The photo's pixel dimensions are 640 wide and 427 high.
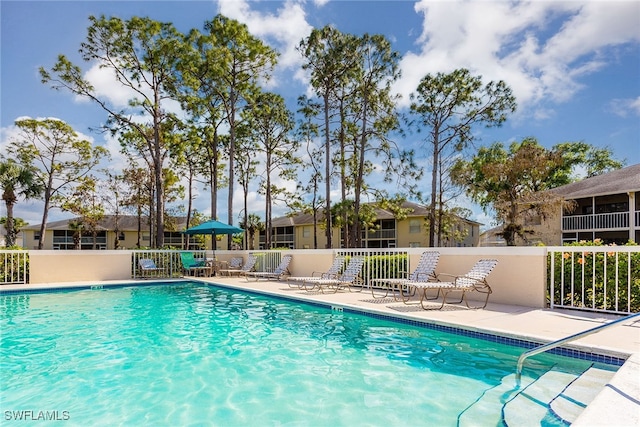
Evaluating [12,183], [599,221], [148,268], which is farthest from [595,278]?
[12,183]

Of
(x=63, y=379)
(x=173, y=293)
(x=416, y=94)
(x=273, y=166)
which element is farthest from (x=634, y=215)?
Answer: (x=63, y=379)

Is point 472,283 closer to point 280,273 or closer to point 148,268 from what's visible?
point 280,273

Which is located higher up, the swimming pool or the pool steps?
the pool steps

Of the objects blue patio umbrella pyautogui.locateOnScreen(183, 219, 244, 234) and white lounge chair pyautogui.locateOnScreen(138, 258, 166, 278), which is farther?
blue patio umbrella pyautogui.locateOnScreen(183, 219, 244, 234)

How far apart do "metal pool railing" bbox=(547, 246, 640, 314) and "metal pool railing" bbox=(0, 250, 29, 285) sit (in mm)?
14048

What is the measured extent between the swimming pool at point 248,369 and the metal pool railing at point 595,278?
8.01ft

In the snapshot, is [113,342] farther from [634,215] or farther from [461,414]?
[634,215]

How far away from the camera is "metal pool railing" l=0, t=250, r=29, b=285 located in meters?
11.9

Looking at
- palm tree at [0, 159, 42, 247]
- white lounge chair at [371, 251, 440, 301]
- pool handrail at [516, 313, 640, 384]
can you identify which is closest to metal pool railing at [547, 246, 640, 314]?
white lounge chair at [371, 251, 440, 301]

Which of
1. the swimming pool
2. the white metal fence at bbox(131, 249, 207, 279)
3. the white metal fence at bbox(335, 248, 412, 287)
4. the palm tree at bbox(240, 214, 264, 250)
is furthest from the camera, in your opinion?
the palm tree at bbox(240, 214, 264, 250)

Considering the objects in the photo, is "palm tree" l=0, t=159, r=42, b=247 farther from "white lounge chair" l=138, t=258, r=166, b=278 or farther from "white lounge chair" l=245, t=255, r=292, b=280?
"white lounge chair" l=245, t=255, r=292, b=280

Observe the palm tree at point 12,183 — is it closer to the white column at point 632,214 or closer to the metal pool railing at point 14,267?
the metal pool railing at point 14,267

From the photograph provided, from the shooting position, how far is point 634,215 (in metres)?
20.5

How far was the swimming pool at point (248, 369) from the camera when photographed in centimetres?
364
